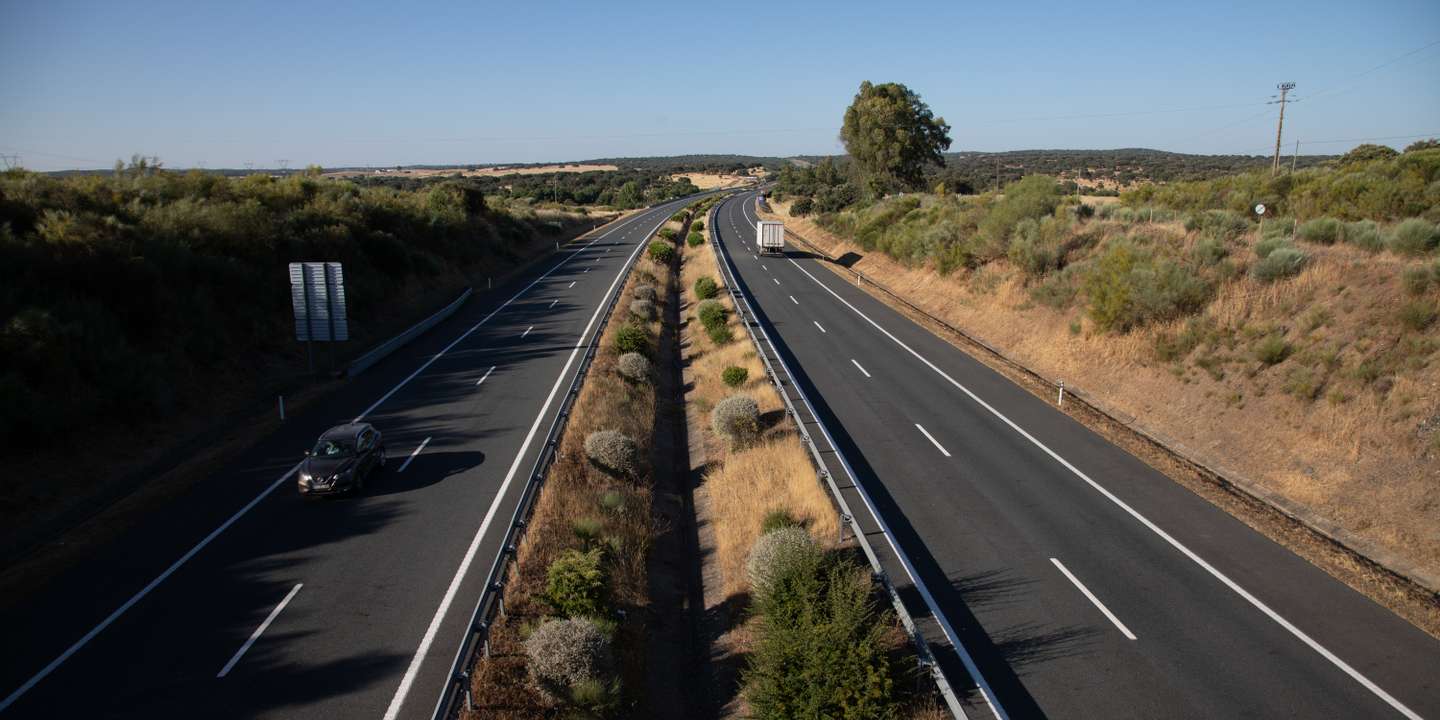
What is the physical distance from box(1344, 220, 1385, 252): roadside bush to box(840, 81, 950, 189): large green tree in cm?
4676

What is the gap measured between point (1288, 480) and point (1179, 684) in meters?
8.33

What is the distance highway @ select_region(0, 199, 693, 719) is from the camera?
9859 mm

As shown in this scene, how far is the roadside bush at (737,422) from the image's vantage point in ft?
64.2

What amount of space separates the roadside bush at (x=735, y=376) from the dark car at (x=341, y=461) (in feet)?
35.8

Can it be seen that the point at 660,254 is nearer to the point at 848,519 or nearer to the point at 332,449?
the point at 332,449

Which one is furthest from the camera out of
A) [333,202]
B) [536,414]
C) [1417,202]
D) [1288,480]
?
[333,202]

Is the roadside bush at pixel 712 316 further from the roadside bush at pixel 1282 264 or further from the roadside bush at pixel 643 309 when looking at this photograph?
the roadside bush at pixel 1282 264

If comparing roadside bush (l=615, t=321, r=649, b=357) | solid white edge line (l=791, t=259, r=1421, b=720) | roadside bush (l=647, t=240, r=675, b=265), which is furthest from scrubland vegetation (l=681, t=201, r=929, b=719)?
roadside bush (l=647, t=240, r=675, b=265)

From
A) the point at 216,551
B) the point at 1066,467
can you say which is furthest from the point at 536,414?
the point at 1066,467

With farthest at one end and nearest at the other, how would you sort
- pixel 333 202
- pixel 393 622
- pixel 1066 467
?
1. pixel 333 202
2. pixel 1066 467
3. pixel 393 622

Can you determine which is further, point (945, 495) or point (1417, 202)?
point (1417, 202)

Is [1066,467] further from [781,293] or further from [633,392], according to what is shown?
[781,293]

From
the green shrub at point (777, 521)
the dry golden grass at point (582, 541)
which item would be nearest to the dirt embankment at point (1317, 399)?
the green shrub at point (777, 521)

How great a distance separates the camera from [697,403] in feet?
78.8
